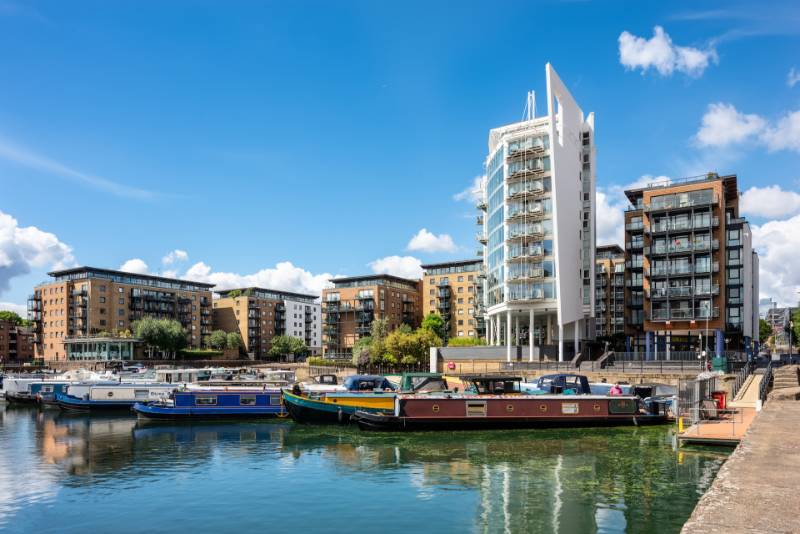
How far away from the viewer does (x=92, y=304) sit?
438 ft

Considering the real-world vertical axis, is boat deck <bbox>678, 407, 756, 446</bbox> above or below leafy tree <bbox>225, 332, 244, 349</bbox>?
above

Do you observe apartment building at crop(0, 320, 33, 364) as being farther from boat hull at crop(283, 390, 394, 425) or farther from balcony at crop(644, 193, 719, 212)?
balcony at crop(644, 193, 719, 212)

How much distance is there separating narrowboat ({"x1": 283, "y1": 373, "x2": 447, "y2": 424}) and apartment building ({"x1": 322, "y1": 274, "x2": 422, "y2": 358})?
96.6m

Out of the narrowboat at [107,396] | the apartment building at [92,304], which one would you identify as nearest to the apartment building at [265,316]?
the apartment building at [92,304]

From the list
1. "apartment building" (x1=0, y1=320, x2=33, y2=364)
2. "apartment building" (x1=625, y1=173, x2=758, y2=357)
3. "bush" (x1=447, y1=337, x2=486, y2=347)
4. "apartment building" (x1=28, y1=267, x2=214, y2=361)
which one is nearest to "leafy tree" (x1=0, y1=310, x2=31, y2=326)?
"apartment building" (x1=0, y1=320, x2=33, y2=364)

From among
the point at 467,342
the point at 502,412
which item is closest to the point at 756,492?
the point at 502,412

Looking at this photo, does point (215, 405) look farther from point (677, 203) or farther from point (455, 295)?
point (455, 295)

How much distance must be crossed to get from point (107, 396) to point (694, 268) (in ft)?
212

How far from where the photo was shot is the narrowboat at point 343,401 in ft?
136

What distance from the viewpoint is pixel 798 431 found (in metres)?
21.1

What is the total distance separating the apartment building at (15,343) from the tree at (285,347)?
62.4 m

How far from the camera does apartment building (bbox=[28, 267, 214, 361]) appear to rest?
134m

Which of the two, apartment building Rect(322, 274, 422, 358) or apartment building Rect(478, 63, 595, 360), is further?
apartment building Rect(322, 274, 422, 358)

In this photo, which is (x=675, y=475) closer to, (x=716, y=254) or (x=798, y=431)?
(x=798, y=431)
